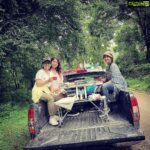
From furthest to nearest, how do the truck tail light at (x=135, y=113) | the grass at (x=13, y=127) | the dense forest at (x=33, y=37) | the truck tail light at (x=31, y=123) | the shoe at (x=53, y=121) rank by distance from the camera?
the dense forest at (x=33, y=37) < the grass at (x=13, y=127) < the shoe at (x=53, y=121) < the truck tail light at (x=31, y=123) < the truck tail light at (x=135, y=113)

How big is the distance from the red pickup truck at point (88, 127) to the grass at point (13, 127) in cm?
136

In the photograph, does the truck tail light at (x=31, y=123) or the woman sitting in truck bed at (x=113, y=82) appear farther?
the woman sitting in truck bed at (x=113, y=82)

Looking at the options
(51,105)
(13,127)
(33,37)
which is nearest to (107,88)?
(51,105)

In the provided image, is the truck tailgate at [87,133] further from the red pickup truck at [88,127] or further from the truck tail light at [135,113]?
the truck tail light at [135,113]

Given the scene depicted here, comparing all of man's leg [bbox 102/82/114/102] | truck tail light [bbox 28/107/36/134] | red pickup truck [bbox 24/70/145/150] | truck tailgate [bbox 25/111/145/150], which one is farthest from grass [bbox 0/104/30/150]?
man's leg [bbox 102/82/114/102]

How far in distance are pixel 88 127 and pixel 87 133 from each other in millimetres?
545

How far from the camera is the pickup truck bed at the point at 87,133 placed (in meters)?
4.85

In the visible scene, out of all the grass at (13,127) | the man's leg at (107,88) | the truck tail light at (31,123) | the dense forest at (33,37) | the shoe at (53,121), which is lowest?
the grass at (13,127)

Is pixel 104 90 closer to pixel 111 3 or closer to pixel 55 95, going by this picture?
pixel 55 95

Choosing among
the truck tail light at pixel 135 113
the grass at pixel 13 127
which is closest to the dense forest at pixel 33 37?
the grass at pixel 13 127

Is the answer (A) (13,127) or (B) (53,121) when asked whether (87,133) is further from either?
(A) (13,127)

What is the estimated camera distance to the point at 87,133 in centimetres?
541

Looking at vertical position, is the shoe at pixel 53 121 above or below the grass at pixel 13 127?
above

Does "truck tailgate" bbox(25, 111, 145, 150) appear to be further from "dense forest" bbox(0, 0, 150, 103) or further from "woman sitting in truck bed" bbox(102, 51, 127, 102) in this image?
"dense forest" bbox(0, 0, 150, 103)
